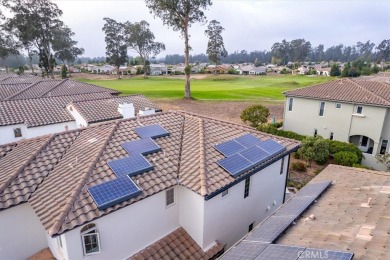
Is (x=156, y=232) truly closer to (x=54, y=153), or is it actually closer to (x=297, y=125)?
(x=54, y=153)

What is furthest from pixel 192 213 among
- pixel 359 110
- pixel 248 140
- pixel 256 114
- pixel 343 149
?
pixel 359 110

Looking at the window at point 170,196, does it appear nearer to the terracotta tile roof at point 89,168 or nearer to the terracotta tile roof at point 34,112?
the terracotta tile roof at point 89,168

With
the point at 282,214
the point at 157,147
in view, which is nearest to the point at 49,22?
the point at 157,147

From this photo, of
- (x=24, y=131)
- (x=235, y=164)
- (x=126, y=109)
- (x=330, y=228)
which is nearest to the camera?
(x=330, y=228)

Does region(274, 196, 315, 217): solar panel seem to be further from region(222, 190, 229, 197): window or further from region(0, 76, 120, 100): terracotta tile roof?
region(0, 76, 120, 100): terracotta tile roof

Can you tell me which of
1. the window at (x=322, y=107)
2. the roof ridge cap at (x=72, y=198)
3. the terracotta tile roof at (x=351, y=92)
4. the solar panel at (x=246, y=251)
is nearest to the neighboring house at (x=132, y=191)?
the roof ridge cap at (x=72, y=198)

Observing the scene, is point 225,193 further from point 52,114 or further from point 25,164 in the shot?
point 52,114
